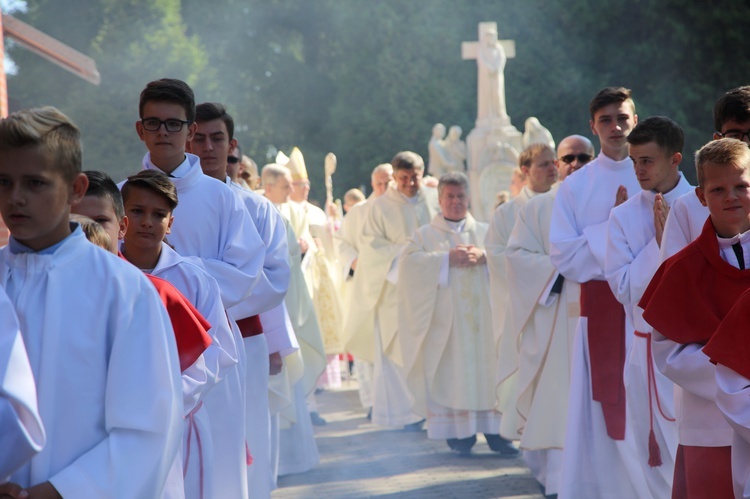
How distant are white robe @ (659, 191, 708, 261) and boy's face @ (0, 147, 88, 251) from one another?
9.07ft

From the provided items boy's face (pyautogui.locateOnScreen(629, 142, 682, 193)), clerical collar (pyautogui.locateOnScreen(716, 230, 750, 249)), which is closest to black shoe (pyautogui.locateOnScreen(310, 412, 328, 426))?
boy's face (pyautogui.locateOnScreen(629, 142, 682, 193))

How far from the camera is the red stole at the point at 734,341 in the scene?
358 centimetres

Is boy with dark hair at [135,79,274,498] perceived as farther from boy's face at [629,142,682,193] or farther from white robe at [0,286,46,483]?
white robe at [0,286,46,483]

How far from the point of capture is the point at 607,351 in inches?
252

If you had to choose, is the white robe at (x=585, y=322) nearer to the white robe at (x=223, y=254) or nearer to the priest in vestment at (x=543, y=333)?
the priest in vestment at (x=543, y=333)

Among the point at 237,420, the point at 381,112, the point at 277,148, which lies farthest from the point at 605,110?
the point at 277,148

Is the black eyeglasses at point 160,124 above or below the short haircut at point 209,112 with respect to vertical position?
below

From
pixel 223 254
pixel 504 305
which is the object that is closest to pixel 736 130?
pixel 223 254

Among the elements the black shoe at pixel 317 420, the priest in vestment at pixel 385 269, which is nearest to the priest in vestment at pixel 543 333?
the priest in vestment at pixel 385 269

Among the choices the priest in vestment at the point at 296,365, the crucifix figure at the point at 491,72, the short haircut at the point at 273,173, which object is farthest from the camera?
the crucifix figure at the point at 491,72

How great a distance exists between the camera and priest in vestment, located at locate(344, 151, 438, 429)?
36.6 feet

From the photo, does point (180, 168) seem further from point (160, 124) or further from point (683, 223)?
point (683, 223)

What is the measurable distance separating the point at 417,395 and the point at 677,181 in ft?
15.1

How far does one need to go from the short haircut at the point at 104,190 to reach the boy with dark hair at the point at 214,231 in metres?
0.95
